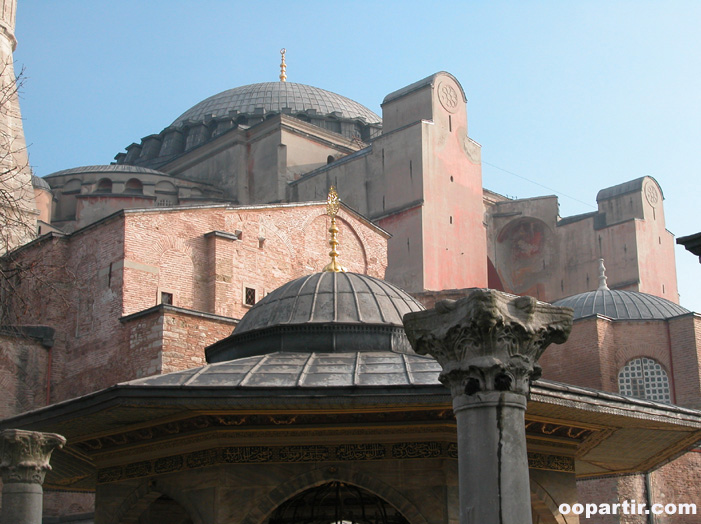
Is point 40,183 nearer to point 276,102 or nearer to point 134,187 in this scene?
point 134,187

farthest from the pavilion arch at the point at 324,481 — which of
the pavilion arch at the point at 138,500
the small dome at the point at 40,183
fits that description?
the small dome at the point at 40,183

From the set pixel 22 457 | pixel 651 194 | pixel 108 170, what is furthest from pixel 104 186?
pixel 22 457

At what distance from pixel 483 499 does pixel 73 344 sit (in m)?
14.6

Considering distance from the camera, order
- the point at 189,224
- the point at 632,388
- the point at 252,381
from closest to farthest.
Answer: the point at 252,381 < the point at 189,224 < the point at 632,388

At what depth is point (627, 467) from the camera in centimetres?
1226

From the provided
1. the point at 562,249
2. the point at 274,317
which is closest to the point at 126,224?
the point at 274,317

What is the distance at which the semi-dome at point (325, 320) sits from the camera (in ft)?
34.9

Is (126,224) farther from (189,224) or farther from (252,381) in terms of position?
(252,381)

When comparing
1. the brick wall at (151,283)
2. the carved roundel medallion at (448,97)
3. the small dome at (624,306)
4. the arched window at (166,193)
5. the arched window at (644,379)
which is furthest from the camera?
the arched window at (166,193)

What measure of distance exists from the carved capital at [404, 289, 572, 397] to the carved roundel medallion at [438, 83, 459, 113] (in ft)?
78.4

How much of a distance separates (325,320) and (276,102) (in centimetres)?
2792

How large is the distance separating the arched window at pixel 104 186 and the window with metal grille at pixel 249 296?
12.8m

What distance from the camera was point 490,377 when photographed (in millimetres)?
6180

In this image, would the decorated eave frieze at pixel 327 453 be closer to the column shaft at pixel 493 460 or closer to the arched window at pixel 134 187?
the column shaft at pixel 493 460
